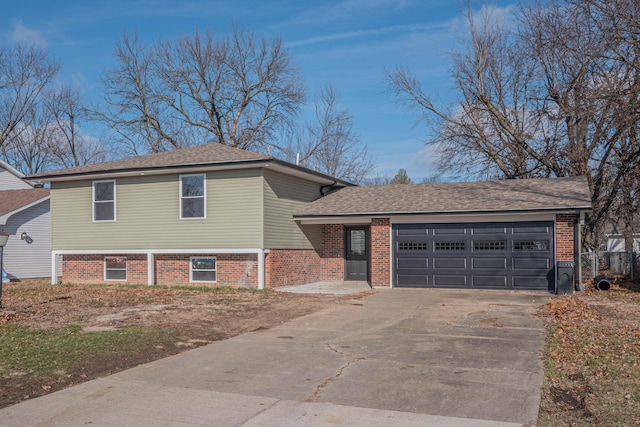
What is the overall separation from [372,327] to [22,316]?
6987mm

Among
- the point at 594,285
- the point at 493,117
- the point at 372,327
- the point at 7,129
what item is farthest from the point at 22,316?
the point at 7,129

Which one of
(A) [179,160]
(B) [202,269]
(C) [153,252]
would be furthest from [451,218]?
(C) [153,252]

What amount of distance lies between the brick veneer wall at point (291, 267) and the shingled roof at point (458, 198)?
4.78 ft

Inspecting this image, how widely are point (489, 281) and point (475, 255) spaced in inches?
34.4

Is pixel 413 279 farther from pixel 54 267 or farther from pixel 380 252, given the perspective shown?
pixel 54 267

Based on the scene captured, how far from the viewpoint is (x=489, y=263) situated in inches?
675

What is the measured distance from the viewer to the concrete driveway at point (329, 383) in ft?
17.9

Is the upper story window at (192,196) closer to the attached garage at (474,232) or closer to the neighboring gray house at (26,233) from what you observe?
the attached garage at (474,232)

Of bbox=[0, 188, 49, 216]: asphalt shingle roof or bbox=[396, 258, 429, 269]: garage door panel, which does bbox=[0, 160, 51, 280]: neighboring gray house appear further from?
bbox=[396, 258, 429, 269]: garage door panel

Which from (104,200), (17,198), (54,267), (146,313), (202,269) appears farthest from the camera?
(17,198)

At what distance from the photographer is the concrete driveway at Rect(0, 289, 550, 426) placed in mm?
5441

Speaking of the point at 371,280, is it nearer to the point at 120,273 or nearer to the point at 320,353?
the point at 120,273

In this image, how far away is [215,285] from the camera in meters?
18.3

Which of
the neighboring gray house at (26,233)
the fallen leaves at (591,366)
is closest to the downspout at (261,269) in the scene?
the fallen leaves at (591,366)
